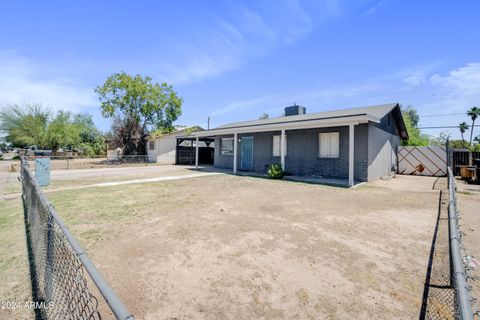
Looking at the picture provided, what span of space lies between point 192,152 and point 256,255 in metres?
21.2

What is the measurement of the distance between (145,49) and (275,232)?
44.2ft

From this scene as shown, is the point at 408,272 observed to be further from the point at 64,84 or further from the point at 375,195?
the point at 64,84

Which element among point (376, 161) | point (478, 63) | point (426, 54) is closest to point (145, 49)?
point (376, 161)

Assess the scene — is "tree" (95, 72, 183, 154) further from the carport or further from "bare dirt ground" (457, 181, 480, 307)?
"bare dirt ground" (457, 181, 480, 307)

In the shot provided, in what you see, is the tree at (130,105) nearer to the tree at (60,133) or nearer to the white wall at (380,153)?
the tree at (60,133)

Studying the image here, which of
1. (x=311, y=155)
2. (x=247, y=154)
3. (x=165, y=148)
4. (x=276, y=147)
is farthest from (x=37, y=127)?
(x=311, y=155)

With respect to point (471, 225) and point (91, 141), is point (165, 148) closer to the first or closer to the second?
point (471, 225)

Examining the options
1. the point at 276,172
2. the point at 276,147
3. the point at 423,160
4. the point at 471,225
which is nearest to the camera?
the point at 471,225

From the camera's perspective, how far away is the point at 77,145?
108 ft

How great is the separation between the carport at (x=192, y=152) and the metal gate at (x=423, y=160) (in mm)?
16260

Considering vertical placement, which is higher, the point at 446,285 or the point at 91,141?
the point at 91,141

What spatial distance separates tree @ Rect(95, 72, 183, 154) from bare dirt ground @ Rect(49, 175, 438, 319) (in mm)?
20089

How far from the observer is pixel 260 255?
346 centimetres

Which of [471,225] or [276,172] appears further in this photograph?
[276,172]
